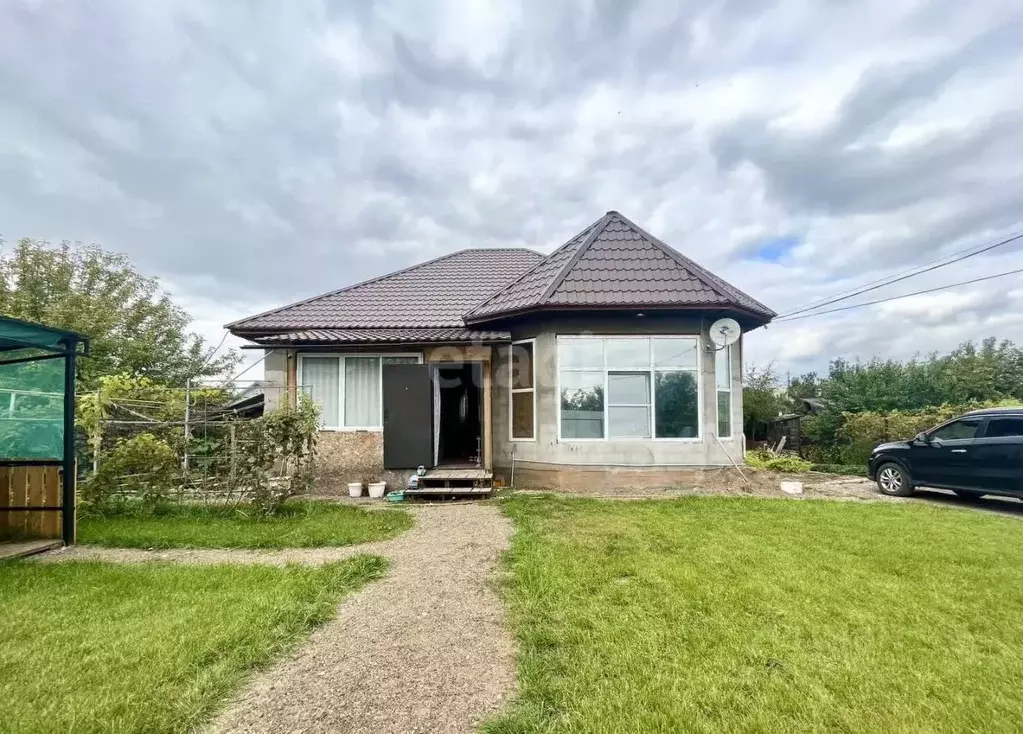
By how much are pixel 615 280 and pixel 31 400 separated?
978cm

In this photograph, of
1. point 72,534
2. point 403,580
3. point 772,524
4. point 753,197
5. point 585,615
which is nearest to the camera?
point 585,615

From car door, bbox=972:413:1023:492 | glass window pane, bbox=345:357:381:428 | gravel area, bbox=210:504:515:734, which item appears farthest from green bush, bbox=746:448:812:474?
gravel area, bbox=210:504:515:734

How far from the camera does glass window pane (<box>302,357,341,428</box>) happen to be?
1040 centimetres

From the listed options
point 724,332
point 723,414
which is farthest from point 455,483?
point 724,332

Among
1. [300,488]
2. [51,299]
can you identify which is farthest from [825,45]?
[51,299]

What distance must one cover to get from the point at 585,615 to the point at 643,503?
4.98 m

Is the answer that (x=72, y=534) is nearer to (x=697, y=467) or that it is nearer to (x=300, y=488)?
(x=300, y=488)

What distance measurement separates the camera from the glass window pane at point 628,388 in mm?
9672

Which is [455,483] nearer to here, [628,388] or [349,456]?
[349,456]

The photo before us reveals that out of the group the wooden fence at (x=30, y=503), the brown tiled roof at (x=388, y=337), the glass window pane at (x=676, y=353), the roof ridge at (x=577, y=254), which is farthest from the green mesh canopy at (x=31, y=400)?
the glass window pane at (x=676, y=353)

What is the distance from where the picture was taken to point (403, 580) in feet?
15.4

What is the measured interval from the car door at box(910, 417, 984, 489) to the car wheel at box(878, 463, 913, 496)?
19cm

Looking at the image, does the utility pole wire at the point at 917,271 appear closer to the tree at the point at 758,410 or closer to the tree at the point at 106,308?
the tree at the point at 758,410

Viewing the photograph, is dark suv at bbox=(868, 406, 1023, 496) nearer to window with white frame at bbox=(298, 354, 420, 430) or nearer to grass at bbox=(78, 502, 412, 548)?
grass at bbox=(78, 502, 412, 548)
